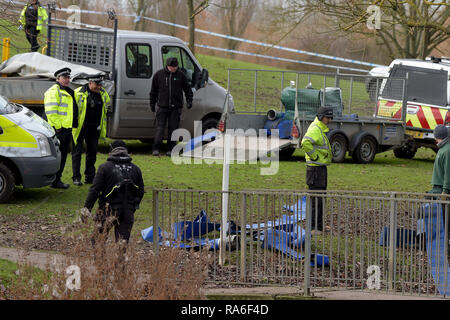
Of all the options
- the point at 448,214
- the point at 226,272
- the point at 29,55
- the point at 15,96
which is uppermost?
the point at 29,55

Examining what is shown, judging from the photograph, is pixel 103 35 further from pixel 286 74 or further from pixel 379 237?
pixel 379 237

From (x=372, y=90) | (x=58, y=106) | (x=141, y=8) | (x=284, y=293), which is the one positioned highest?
(x=141, y=8)

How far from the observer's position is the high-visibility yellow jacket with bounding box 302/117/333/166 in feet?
34.5

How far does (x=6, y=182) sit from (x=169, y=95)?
5370 millimetres

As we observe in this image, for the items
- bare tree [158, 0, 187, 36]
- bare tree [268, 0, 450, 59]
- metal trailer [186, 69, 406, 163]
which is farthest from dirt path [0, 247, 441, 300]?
bare tree [158, 0, 187, 36]

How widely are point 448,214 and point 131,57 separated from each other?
9715mm

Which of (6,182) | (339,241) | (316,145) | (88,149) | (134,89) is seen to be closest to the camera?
(339,241)

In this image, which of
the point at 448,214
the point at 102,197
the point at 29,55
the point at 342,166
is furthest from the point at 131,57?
the point at 448,214

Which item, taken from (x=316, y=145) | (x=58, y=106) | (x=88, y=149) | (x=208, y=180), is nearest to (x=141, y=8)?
(x=208, y=180)

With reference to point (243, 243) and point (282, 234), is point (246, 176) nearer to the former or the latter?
→ point (282, 234)

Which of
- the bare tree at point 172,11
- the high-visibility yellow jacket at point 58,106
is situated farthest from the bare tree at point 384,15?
the bare tree at point 172,11

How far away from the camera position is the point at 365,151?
17.7 m

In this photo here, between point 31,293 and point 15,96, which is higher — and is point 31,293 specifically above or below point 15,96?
below

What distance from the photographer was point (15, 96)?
14.1 metres
